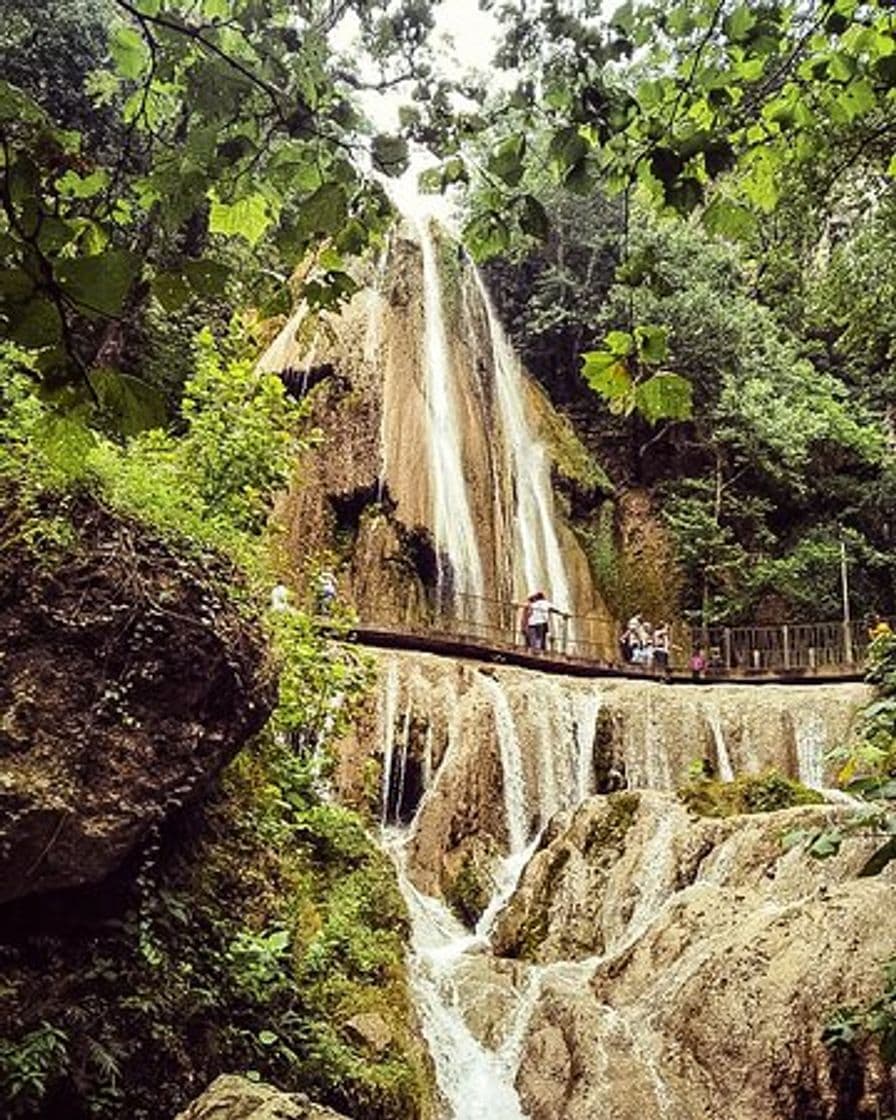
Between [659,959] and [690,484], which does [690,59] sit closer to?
[659,959]

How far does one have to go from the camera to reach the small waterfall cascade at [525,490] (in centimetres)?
1980

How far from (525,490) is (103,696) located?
53.6 feet

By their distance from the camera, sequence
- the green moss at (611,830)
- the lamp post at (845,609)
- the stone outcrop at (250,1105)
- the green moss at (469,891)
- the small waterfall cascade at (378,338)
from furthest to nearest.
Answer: the lamp post at (845,609)
the small waterfall cascade at (378,338)
the green moss at (469,891)
the green moss at (611,830)
the stone outcrop at (250,1105)

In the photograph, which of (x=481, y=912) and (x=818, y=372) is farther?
(x=818, y=372)

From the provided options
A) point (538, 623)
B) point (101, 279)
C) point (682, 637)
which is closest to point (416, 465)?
point (538, 623)

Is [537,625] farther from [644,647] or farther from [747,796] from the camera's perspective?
[747,796]

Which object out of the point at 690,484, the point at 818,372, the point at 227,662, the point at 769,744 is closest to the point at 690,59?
the point at 227,662

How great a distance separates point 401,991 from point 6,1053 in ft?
8.50

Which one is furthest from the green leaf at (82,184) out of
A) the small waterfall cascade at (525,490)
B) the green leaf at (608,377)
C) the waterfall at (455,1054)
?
the small waterfall cascade at (525,490)

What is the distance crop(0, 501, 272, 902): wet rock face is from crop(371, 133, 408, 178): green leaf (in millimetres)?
3463

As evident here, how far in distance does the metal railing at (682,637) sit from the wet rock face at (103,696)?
10861mm

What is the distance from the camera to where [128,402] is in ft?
4.95

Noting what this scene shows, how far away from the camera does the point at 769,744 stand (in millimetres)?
13867

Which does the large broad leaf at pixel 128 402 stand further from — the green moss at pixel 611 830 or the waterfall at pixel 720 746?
the waterfall at pixel 720 746
